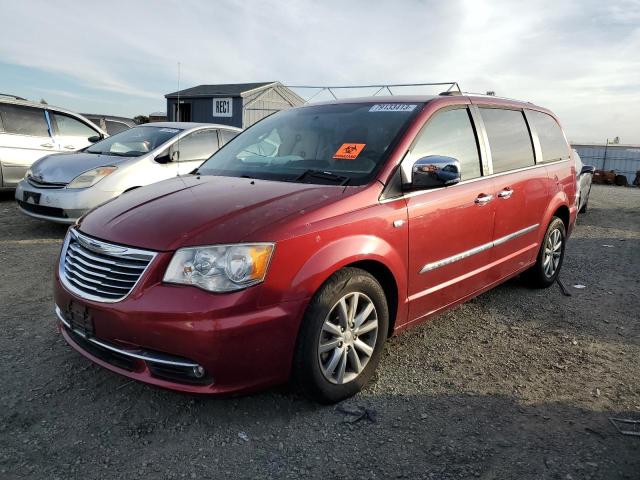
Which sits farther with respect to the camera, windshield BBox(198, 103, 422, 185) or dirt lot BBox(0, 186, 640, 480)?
windshield BBox(198, 103, 422, 185)

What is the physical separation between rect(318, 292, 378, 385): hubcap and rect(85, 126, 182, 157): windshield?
15.9 feet

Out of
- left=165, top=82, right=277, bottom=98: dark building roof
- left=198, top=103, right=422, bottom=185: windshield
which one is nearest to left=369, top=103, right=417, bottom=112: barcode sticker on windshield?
left=198, top=103, right=422, bottom=185: windshield

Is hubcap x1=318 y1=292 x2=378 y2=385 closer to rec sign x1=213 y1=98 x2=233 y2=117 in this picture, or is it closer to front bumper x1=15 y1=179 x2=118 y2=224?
front bumper x1=15 y1=179 x2=118 y2=224

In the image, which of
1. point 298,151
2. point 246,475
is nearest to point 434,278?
point 298,151

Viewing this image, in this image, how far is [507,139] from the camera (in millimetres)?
4305

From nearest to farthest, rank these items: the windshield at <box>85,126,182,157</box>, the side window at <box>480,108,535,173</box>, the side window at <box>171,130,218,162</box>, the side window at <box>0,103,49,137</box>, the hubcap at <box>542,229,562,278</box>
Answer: the side window at <box>480,108,535,173</box>
the hubcap at <box>542,229,562,278</box>
the windshield at <box>85,126,182,157</box>
the side window at <box>171,130,218,162</box>
the side window at <box>0,103,49,137</box>

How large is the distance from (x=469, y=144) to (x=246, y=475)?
2733 millimetres

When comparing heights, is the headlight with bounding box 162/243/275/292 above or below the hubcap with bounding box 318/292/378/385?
above

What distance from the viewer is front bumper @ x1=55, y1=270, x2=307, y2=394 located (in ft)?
7.68

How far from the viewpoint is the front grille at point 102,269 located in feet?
8.18

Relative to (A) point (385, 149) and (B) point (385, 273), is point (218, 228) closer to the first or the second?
(B) point (385, 273)

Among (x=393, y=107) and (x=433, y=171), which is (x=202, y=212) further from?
(x=393, y=107)

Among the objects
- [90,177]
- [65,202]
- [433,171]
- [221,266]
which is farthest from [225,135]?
[221,266]

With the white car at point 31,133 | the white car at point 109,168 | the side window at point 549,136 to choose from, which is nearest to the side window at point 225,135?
the white car at point 109,168
